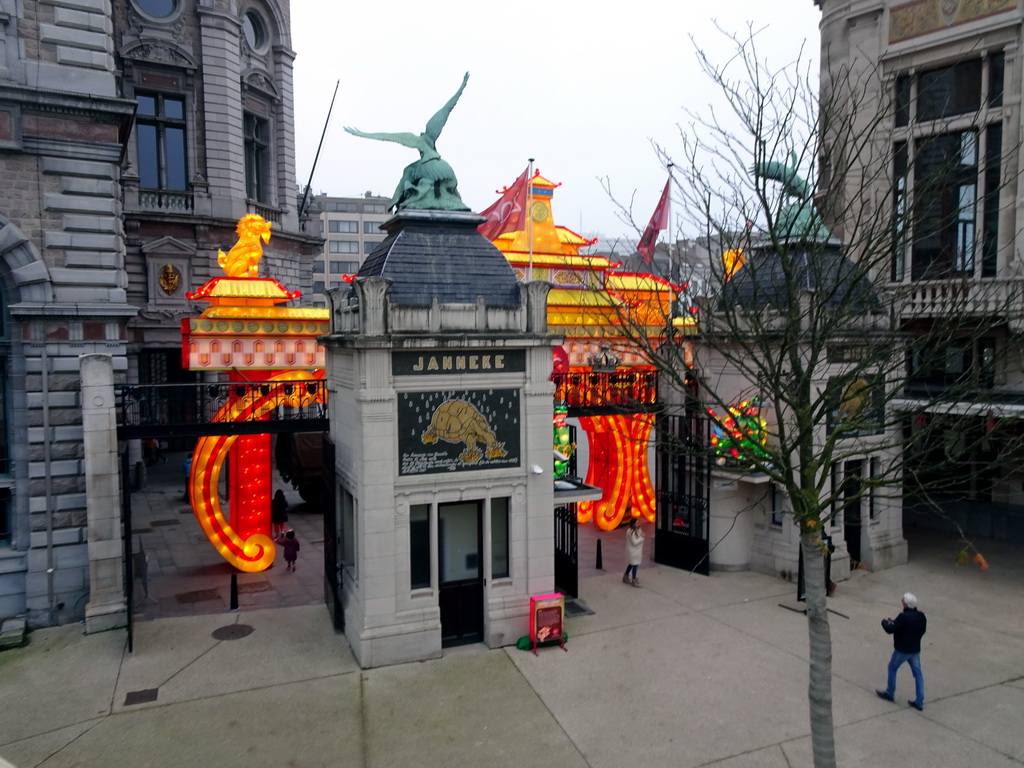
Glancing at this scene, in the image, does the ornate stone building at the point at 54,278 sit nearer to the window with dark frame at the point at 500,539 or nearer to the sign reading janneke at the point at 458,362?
the sign reading janneke at the point at 458,362

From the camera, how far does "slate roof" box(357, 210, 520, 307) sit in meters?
14.1

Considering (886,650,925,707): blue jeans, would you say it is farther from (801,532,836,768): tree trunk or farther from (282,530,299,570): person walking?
(282,530,299,570): person walking

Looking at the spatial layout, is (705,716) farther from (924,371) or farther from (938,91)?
(938,91)

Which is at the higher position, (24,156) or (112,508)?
(24,156)

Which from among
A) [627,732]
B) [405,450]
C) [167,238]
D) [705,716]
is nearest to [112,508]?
[405,450]

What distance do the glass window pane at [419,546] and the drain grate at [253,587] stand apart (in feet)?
18.8

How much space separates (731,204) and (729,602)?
30.4 feet

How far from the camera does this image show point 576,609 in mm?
16172

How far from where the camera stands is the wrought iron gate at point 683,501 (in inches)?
734

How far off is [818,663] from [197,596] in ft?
45.3

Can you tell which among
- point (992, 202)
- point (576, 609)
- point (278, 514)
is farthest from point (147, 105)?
point (992, 202)

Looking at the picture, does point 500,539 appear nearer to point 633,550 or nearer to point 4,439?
point 633,550

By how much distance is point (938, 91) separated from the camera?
2239 cm

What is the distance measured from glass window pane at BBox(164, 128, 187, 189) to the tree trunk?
99.6 ft
